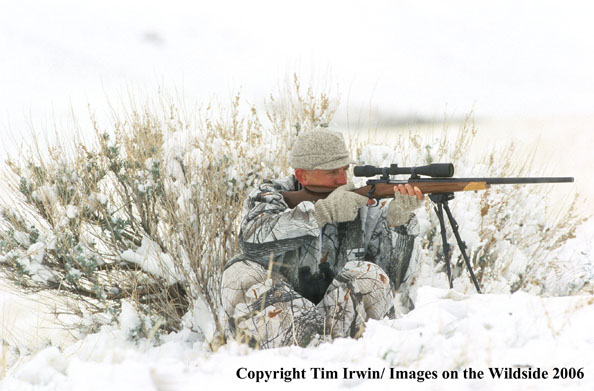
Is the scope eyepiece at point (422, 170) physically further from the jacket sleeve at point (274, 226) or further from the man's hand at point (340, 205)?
the jacket sleeve at point (274, 226)

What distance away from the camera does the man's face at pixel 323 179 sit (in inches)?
118

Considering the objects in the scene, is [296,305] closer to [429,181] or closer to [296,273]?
[296,273]

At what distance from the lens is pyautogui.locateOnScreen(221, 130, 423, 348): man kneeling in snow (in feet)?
9.00

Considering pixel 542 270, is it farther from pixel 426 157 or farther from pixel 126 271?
pixel 126 271

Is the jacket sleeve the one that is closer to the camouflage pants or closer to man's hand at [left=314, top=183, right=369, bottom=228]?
man's hand at [left=314, top=183, right=369, bottom=228]

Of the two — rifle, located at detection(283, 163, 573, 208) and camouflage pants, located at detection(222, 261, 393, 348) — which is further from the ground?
rifle, located at detection(283, 163, 573, 208)

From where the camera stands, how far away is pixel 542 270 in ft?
17.0

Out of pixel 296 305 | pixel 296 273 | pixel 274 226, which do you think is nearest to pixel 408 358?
pixel 296 305

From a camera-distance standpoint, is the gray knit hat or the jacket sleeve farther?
the gray knit hat

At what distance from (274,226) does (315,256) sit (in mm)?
472

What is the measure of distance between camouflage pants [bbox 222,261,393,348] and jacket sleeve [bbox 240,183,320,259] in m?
0.17

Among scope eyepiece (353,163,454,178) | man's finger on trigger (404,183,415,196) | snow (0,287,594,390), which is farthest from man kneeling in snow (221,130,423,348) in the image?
snow (0,287,594,390)

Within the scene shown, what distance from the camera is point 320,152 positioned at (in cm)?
295

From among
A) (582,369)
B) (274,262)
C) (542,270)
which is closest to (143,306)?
(274,262)
